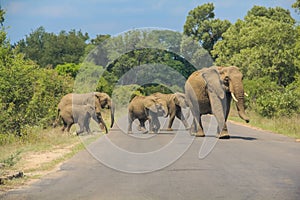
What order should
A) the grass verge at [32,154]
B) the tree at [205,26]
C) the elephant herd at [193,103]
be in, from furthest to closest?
the tree at [205,26]
the elephant herd at [193,103]
the grass verge at [32,154]

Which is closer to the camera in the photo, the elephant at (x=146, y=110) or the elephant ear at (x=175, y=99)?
the elephant at (x=146, y=110)

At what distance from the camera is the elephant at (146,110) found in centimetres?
2588

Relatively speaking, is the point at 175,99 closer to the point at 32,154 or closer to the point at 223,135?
the point at 223,135

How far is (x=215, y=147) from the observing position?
16.3 metres

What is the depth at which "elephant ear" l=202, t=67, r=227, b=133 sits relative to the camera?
19.3 metres

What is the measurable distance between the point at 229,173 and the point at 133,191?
255 cm

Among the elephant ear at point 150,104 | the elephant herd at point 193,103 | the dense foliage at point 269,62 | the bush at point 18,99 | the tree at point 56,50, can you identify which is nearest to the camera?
the elephant herd at point 193,103

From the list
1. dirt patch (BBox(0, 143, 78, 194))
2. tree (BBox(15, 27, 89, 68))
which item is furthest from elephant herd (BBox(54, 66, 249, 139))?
tree (BBox(15, 27, 89, 68))

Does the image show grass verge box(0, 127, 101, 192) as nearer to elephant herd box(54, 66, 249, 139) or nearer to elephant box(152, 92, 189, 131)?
elephant herd box(54, 66, 249, 139)

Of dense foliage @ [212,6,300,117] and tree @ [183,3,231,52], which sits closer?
dense foliage @ [212,6,300,117]

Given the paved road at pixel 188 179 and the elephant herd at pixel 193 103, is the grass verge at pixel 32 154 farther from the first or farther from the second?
the elephant herd at pixel 193 103

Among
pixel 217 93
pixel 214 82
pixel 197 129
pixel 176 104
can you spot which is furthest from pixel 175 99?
pixel 217 93

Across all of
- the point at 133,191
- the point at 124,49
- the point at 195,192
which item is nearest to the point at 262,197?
the point at 195,192

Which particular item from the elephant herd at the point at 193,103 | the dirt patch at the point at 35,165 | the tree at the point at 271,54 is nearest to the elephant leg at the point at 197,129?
the elephant herd at the point at 193,103
